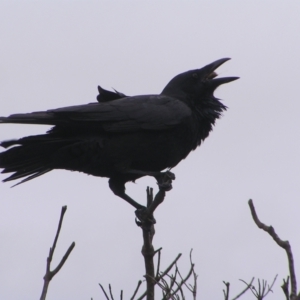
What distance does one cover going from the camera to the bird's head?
7.65m

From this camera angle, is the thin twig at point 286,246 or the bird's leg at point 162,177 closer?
the thin twig at point 286,246

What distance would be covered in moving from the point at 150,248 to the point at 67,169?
8.56ft

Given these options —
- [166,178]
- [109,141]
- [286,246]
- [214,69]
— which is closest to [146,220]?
[166,178]

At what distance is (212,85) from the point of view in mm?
7730

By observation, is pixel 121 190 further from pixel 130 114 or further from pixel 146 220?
pixel 146 220

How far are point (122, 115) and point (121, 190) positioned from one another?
0.94m

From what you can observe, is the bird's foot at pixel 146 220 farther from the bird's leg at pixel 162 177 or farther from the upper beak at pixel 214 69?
the upper beak at pixel 214 69

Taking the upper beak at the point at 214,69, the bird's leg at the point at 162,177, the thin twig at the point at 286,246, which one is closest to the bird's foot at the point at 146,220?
the bird's leg at the point at 162,177

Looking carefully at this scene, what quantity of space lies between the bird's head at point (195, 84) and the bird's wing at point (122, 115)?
0.40m

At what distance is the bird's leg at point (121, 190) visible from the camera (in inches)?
283

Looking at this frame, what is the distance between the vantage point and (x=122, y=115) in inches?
270

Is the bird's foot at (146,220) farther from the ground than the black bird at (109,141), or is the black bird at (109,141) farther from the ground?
the black bird at (109,141)

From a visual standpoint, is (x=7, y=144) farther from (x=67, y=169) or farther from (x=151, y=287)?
(x=151, y=287)

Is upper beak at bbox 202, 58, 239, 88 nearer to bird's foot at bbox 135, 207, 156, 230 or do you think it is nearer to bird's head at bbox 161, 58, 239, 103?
bird's head at bbox 161, 58, 239, 103
